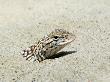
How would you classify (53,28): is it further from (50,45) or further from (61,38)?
(50,45)

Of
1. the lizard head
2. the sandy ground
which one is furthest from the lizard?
the sandy ground

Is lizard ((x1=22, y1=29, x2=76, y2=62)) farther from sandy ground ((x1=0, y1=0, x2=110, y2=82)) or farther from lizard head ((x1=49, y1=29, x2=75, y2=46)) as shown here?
sandy ground ((x1=0, y1=0, x2=110, y2=82))

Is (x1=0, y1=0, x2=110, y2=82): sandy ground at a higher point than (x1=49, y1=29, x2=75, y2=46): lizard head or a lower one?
lower

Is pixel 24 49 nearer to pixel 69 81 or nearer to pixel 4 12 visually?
pixel 69 81

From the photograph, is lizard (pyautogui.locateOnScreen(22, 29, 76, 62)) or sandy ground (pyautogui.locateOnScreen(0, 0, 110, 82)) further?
lizard (pyautogui.locateOnScreen(22, 29, 76, 62))

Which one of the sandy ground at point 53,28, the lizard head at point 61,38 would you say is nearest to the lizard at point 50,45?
the lizard head at point 61,38

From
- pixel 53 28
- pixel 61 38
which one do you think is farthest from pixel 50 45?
pixel 53 28

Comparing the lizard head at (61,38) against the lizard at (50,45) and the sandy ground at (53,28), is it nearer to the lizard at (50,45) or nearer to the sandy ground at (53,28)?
the lizard at (50,45)
